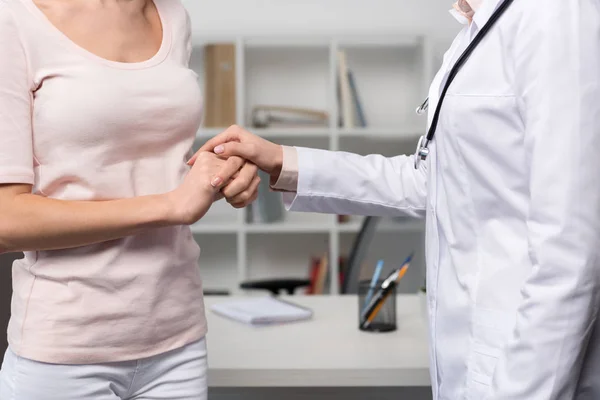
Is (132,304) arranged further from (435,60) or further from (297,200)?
(435,60)

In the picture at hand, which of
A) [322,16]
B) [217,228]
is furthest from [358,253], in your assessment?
[322,16]

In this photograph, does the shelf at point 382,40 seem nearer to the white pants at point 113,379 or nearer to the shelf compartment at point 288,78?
the shelf compartment at point 288,78

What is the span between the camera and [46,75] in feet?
3.71

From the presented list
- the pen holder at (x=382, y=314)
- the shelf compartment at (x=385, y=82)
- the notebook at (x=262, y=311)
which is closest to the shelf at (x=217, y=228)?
the shelf compartment at (x=385, y=82)

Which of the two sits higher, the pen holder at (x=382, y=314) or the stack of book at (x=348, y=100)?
the stack of book at (x=348, y=100)

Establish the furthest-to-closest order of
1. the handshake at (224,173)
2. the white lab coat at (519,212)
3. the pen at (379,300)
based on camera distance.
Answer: the pen at (379,300) < the handshake at (224,173) < the white lab coat at (519,212)

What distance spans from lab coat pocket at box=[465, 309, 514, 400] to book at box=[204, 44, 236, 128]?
328cm

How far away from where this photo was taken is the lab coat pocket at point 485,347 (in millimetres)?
986

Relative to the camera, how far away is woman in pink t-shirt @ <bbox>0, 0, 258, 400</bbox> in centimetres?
112

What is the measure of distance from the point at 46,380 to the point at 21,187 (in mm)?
304

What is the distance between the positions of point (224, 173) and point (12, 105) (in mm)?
390

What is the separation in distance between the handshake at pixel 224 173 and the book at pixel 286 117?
2.69m

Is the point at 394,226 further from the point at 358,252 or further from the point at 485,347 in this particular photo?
the point at 485,347

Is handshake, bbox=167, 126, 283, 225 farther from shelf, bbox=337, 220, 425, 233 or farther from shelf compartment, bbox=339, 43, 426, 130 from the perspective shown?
shelf compartment, bbox=339, 43, 426, 130
